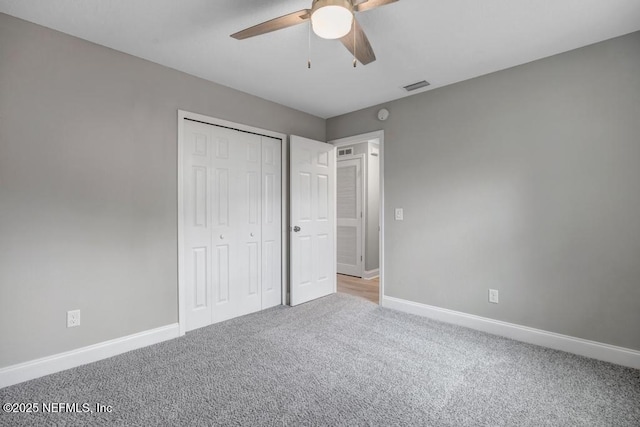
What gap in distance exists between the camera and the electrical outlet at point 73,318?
219cm

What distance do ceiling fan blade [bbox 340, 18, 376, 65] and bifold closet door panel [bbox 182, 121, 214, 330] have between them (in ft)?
5.67

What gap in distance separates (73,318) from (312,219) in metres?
2.49

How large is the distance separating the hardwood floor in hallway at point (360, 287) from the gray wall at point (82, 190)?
7.72ft

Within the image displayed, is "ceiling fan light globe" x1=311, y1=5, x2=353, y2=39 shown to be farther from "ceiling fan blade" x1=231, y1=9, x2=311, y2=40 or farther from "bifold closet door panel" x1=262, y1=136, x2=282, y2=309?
"bifold closet door panel" x1=262, y1=136, x2=282, y2=309

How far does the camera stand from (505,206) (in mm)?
2729

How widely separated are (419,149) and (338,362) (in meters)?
2.32

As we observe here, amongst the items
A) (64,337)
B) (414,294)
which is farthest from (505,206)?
(64,337)

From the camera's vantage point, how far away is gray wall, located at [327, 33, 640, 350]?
222cm

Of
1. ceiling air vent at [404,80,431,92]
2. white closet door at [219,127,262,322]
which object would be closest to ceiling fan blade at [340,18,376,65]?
ceiling air vent at [404,80,431,92]

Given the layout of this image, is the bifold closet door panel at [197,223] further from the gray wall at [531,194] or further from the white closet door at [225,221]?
the gray wall at [531,194]

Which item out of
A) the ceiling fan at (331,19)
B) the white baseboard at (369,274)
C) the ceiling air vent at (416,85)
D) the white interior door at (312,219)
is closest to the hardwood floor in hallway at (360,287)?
the white baseboard at (369,274)

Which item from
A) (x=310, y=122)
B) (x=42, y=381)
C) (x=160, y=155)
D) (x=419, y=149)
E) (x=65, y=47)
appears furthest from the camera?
(x=310, y=122)

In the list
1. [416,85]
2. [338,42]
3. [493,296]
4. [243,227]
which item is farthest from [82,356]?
[416,85]

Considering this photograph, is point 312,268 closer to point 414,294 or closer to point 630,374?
point 414,294
